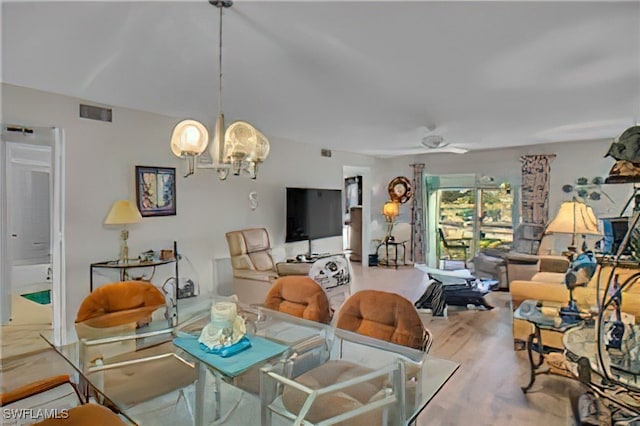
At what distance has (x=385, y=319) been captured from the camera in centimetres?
233

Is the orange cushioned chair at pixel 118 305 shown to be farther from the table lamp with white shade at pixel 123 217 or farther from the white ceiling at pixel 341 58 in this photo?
the white ceiling at pixel 341 58

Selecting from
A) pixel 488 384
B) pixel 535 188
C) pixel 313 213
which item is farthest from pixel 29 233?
pixel 535 188

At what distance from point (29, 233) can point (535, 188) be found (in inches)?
388

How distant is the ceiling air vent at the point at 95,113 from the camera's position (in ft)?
12.8

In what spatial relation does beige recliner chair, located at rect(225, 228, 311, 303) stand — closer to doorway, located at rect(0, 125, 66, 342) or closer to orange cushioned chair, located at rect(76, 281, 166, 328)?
orange cushioned chair, located at rect(76, 281, 166, 328)

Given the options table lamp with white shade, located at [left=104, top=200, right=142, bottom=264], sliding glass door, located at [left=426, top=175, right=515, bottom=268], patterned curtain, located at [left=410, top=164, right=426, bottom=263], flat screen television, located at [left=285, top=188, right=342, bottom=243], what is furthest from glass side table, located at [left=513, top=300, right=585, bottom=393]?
patterned curtain, located at [left=410, top=164, right=426, bottom=263]

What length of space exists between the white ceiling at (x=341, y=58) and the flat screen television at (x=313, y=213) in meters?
1.88

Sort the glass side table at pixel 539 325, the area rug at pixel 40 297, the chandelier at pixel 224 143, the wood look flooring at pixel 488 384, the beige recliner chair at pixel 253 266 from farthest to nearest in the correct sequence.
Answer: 1. the area rug at pixel 40 297
2. the beige recliner chair at pixel 253 266
3. the glass side table at pixel 539 325
4. the wood look flooring at pixel 488 384
5. the chandelier at pixel 224 143

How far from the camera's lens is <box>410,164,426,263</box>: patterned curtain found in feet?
28.5

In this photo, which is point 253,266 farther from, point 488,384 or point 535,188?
point 535,188

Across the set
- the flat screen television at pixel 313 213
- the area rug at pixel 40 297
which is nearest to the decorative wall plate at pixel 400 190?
the flat screen television at pixel 313 213

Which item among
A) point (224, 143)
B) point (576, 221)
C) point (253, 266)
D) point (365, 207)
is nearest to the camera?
point (224, 143)

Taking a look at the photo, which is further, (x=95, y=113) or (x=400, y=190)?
(x=400, y=190)

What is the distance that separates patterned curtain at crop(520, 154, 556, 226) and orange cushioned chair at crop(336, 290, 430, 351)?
5974 millimetres
